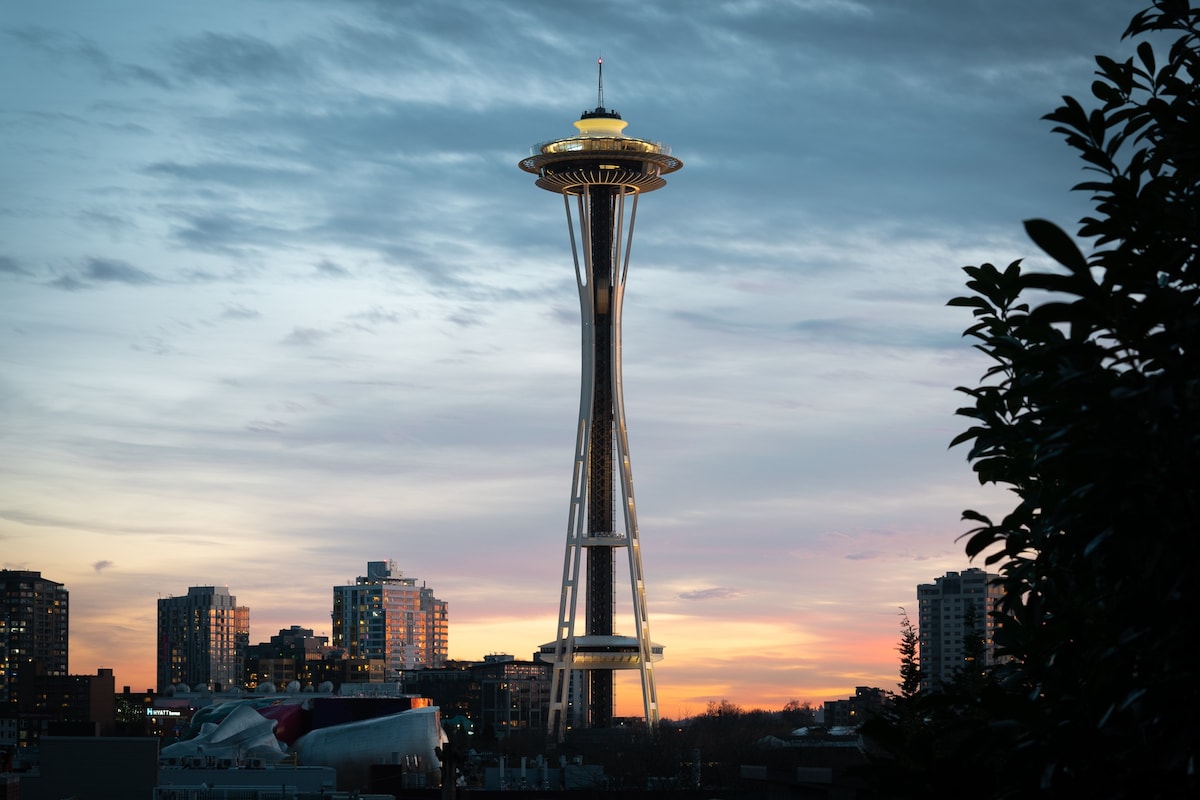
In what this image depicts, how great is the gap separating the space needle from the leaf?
142774 millimetres

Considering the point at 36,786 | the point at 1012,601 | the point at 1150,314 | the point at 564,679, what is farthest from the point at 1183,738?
the point at 564,679

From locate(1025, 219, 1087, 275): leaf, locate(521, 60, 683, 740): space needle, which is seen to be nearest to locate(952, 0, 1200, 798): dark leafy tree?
locate(1025, 219, 1087, 275): leaf

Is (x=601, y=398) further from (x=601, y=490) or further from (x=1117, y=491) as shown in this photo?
(x=1117, y=491)

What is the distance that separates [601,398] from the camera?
16350 cm

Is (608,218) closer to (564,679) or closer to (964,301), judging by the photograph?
(564,679)

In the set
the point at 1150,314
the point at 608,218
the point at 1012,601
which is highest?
the point at 608,218

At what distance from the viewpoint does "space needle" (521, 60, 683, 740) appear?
6156 inches

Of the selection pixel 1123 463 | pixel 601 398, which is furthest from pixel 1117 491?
pixel 601 398

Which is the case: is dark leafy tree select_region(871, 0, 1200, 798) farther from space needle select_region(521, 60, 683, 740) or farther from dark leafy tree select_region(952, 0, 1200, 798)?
space needle select_region(521, 60, 683, 740)

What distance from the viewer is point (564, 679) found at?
561 feet

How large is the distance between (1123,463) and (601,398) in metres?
153

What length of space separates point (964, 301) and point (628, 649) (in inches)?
6004

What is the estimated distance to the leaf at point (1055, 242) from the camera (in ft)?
35.7

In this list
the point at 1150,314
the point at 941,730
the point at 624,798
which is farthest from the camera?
the point at 624,798
